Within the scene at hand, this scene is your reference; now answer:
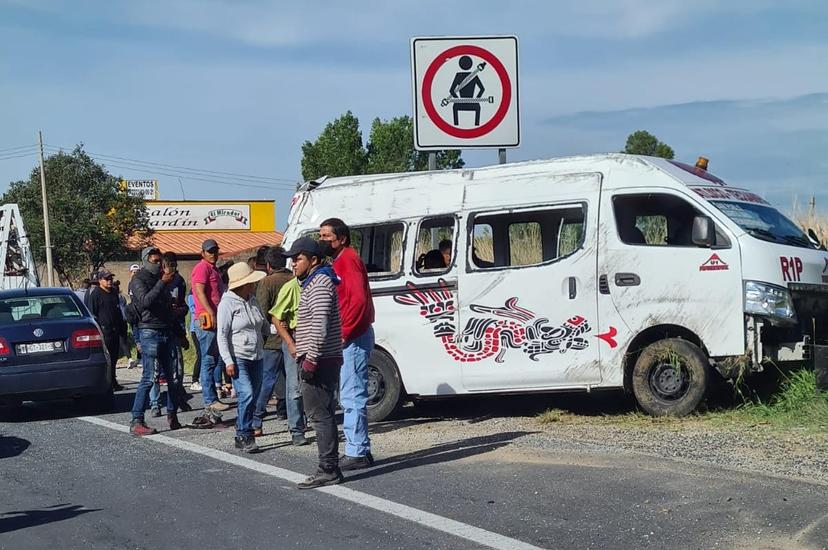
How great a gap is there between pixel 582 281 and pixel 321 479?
11.5 feet

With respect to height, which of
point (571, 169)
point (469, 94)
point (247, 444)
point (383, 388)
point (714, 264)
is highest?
point (469, 94)

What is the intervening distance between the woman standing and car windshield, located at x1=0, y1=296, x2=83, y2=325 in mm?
3974

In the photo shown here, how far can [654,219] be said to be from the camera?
33.9 ft

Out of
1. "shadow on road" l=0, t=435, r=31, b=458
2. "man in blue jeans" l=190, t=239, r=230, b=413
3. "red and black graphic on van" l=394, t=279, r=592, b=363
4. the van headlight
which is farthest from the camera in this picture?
"man in blue jeans" l=190, t=239, r=230, b=413

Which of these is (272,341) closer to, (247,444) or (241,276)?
(241,276)

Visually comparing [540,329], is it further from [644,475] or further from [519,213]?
[644,475]

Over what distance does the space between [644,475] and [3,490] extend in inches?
182

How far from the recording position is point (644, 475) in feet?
25.3

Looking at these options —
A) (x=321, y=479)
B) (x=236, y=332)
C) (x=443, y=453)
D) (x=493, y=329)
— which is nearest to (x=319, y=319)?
(x=321, y=479)

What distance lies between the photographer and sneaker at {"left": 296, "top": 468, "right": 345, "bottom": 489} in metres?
7.80

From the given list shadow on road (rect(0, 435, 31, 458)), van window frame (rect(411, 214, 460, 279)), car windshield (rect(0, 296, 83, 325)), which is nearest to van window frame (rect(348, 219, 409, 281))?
van window frame (rect(411, 214, 460, 279))

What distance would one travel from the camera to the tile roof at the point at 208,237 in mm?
61344

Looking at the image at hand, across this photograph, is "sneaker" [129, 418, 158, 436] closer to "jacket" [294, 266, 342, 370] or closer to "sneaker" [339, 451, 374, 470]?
"sneaker" [339, 451, 374, 470]

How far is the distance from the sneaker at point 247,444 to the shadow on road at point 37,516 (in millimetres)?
2141
